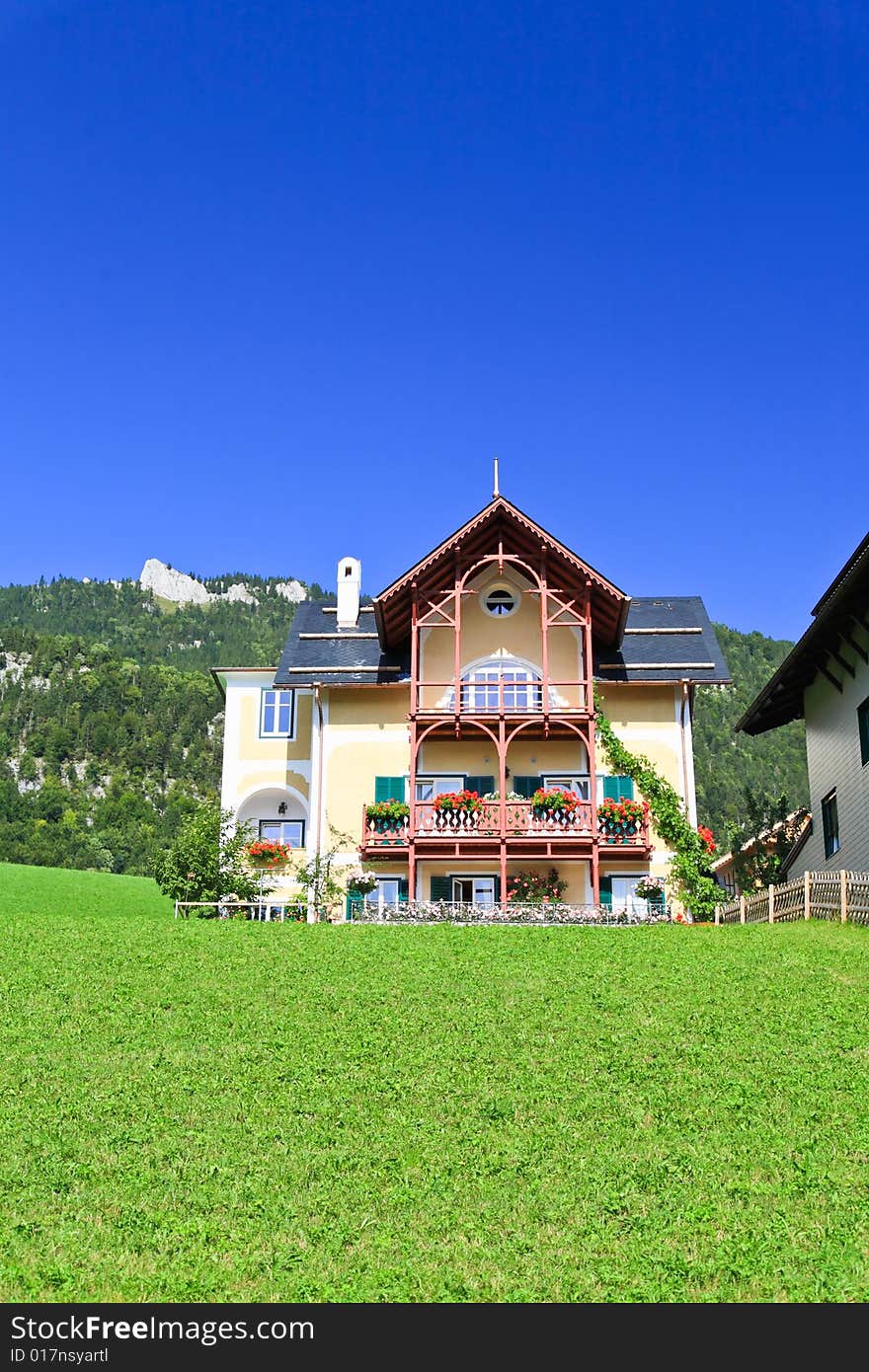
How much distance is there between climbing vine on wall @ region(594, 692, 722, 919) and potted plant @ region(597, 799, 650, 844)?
32.9 inches

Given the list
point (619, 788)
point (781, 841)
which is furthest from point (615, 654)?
point (781, 841)

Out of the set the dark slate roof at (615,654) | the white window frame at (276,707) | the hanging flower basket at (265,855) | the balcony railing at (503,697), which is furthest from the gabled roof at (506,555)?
the hanging flower basket at (265,855)

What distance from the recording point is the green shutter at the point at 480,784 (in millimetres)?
33938

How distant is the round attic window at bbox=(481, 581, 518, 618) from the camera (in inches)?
1390

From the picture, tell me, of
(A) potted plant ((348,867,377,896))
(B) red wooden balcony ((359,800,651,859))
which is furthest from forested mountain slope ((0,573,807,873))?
(A) potted plant ((348,867,377,896))

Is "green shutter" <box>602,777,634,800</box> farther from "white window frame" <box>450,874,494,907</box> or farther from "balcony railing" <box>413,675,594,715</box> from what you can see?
"white window frame" <box>450,874,494,907</box>

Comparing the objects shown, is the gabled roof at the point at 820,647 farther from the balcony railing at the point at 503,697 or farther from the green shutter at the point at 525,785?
the green shutter at the point at 525,785

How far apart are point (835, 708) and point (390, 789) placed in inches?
460

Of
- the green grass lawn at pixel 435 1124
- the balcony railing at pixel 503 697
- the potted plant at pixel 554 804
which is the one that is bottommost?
the green grass lawn at pixel 435 1124

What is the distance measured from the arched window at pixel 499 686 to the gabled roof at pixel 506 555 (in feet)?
7.66

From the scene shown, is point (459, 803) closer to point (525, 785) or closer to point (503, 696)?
point (525, 785)
